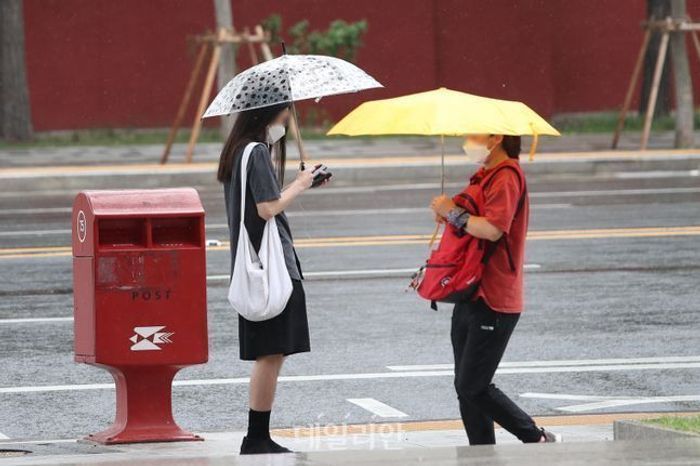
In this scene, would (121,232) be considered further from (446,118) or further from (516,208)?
(516,208)

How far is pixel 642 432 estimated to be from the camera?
7.08 meters

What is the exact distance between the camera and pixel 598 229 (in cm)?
1733

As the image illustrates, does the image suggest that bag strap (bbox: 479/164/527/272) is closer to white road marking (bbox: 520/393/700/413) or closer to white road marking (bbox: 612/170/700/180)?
white road marking (bbox: 520/393/700/413)

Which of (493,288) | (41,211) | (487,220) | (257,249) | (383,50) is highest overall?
(383,50)

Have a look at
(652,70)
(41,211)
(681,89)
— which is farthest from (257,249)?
(652,70)

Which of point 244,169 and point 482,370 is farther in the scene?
point 244,169

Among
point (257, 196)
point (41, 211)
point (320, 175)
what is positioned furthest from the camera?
point (41, 211)

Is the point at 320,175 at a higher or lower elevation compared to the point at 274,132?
lower

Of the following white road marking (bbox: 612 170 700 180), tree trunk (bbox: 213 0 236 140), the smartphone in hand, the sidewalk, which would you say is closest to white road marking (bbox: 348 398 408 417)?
the sidewalk

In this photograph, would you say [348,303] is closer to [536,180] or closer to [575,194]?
[575,194]

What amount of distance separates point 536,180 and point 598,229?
703 centimetres

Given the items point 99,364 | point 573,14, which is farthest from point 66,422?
point 573,14

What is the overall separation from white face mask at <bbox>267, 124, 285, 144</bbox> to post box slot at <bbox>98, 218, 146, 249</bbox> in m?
0.82

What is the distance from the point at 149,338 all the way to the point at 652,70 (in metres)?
25.5
